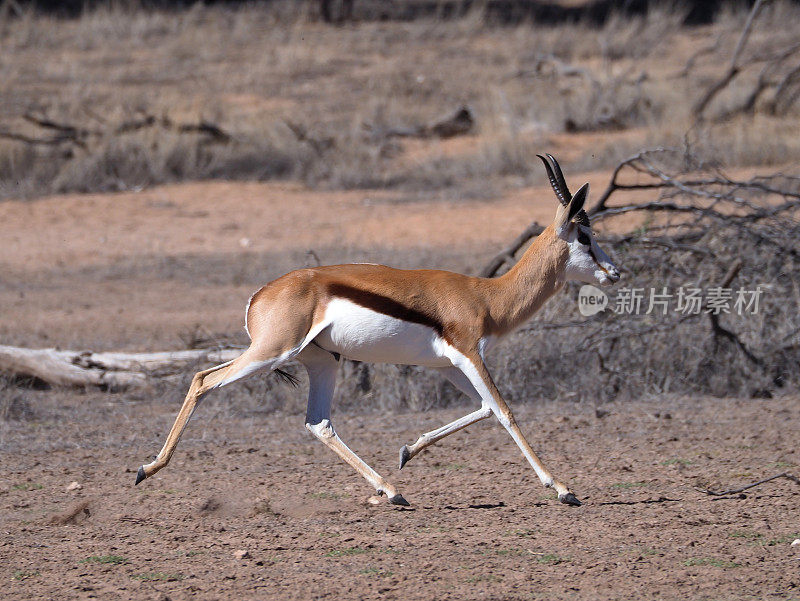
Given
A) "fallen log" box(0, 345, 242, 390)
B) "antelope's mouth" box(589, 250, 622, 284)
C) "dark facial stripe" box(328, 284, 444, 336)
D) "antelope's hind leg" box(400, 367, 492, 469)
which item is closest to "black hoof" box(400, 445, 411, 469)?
"antelope's hind leg" box(400, 367, 492, 469)

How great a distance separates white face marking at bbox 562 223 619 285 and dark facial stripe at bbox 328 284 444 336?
40.9 inches

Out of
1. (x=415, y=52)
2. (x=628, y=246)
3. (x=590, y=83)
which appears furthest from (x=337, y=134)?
(x=628, y=246)

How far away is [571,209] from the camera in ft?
20.9

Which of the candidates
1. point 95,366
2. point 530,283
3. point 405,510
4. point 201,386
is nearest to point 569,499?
point 405,510

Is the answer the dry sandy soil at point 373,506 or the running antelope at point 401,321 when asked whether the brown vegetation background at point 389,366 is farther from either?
the running antelope at point 401,321

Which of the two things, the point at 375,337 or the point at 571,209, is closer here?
the point at 375,337

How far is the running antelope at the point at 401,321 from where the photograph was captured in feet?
19.7

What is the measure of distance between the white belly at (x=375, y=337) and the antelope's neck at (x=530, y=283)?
0.52m

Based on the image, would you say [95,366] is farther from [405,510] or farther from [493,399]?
[493,399]

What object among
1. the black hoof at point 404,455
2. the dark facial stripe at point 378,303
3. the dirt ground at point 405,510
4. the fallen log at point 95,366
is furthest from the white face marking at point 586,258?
the fallen log at point 95,366

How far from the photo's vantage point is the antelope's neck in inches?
256

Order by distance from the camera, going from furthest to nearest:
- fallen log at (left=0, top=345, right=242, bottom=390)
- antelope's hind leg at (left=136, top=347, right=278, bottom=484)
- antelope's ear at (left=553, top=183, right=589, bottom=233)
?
fallen log at (left=0, top=345, right=242, bottom=390), antelope's ear at (left=553, top=183, right=589, bottom=233), antelope's hind leg at (left=136, top=347, right=278, bottom=484)

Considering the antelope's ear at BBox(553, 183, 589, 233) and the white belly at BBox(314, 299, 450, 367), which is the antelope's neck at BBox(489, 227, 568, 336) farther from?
the white belly at BBox(314, 299, 450, 367)

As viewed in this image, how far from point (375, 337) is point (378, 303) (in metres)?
0.18
